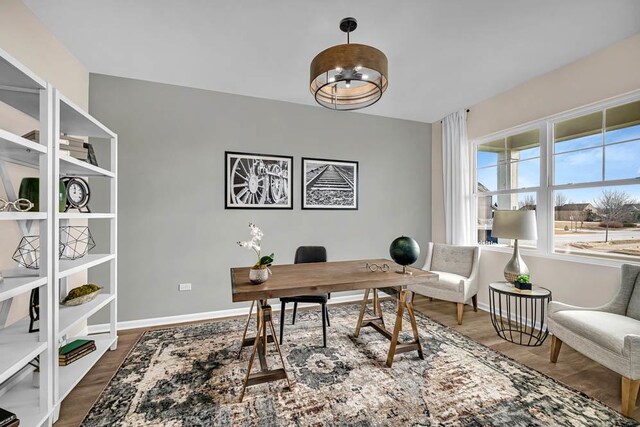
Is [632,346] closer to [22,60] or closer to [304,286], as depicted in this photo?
[304,286]

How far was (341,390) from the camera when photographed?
6.36 ft

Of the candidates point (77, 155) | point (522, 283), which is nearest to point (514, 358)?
point (522, 283)

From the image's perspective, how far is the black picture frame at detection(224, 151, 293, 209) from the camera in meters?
3.37

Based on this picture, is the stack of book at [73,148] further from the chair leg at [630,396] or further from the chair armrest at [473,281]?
the chair leg at [630,396]

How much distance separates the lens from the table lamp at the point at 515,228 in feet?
9.02

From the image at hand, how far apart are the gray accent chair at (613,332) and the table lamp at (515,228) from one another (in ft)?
1.74

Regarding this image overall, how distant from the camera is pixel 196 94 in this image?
3240mm

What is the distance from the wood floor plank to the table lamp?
2.11 feet

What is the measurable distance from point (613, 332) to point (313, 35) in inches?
121

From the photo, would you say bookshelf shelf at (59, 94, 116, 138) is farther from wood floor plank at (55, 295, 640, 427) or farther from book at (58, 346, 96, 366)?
wood floor plank at (55, 295, 640, 427)

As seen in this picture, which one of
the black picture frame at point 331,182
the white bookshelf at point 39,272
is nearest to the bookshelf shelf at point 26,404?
the white bookshelf at point 39,272

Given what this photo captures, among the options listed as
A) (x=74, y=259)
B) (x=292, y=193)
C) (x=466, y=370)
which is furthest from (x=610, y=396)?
(x=74, y=259)

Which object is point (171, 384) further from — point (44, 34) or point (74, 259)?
point (44, 34)

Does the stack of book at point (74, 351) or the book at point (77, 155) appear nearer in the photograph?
the stack of book at point (74, 351)
